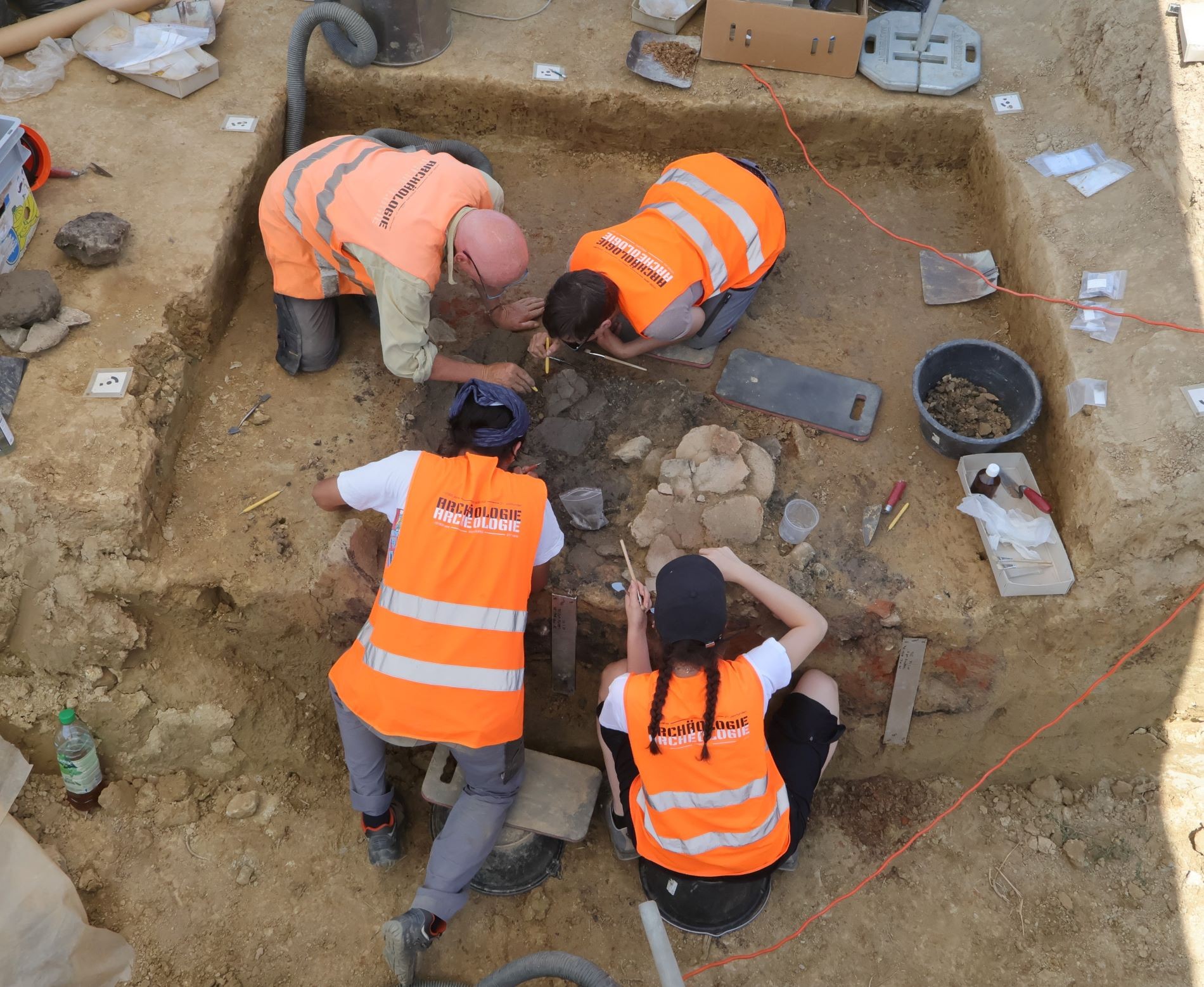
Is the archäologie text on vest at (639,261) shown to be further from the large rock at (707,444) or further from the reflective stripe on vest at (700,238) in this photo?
the large rock at (707,444)

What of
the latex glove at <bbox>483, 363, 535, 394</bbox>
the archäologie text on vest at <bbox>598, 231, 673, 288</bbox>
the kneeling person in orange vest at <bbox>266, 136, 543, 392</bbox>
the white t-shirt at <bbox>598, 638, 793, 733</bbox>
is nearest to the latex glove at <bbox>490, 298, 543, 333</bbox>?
the kneeling person in orange vest at <bbox>266, 136, 543, 392</bbox>

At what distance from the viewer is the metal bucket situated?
4.75 meters

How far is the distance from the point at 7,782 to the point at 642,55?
431 centimetres

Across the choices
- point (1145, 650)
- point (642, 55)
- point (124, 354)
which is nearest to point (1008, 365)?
point (1145, 650)

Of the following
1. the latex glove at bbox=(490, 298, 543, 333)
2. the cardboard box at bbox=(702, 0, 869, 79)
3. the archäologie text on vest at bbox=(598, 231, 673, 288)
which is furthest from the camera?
the cardboard box at bbox=(702, 0, 869, 79)

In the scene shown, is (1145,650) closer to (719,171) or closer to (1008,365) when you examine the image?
(1008,365)

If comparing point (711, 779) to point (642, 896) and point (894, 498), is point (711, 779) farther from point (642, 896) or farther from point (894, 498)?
point (894, 498)

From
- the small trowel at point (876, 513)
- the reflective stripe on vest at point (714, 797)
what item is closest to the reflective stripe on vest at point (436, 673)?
the reflective stripe on vest at point (714, 797)

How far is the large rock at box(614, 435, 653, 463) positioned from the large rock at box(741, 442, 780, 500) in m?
0.38

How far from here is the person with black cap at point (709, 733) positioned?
2865 millimetres

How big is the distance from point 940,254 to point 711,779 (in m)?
2.86

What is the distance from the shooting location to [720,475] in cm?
365

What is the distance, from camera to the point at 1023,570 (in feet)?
11.6

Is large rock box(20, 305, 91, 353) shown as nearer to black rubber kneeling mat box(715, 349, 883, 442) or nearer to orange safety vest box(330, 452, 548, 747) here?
orange safety vest box(330, 452, 548, 747)
